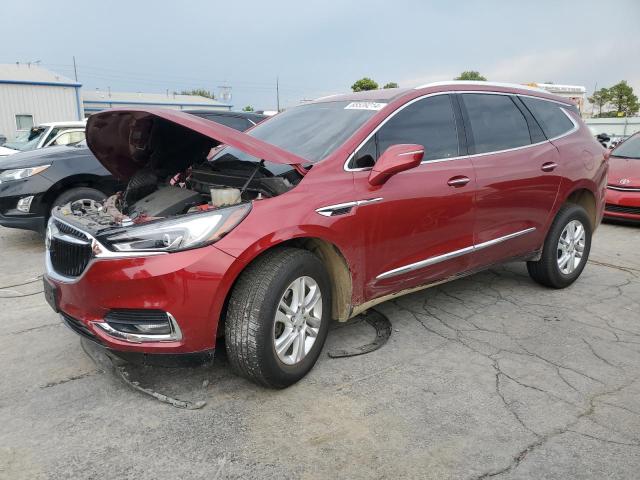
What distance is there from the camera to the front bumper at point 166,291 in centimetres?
254

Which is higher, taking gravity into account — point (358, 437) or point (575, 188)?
point (575, 188)

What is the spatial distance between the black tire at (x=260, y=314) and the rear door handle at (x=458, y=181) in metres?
1.33

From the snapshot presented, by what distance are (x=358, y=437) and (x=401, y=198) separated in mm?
1508

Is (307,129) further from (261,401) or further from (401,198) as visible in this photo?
(261,401)

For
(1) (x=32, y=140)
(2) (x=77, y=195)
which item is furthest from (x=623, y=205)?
(1) (x=32, y=140)

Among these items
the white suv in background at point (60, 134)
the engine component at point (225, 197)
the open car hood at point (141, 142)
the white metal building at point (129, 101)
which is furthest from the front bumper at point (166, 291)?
the white metal building at point (129, 101)

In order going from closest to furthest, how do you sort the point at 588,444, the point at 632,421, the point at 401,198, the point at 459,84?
the point at 588,444 → the point at 632,421 → the point at 401,198 → the point at 459,84

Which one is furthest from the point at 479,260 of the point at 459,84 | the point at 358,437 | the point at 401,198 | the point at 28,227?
the point at 28,227

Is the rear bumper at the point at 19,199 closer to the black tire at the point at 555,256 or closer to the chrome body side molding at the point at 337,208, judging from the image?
the chrome body side molding at the point at 337,208

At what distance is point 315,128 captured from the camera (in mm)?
3613

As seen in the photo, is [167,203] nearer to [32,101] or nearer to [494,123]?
[494,123]

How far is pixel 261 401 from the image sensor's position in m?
2.86

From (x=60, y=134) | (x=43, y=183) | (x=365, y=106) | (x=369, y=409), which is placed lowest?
(x=369, y=409)

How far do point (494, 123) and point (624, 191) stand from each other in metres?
5.10
